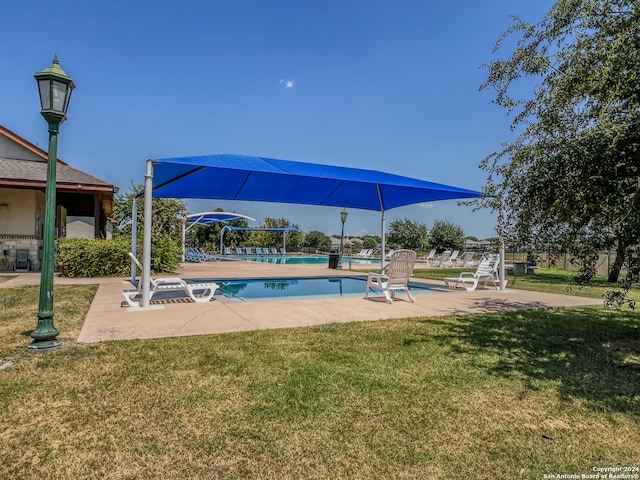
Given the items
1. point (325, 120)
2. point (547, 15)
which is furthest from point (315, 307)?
point (325, 120)

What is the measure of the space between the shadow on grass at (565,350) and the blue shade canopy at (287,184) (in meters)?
4.33

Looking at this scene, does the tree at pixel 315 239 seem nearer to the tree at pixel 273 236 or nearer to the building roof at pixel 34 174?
the tree at pixel 273 236

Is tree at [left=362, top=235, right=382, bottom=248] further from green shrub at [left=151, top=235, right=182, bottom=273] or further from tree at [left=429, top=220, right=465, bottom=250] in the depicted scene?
green shrub at [left=151, top=235, right=182, bottom=273]

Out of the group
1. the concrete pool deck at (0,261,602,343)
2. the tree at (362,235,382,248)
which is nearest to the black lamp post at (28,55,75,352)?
the concrete pool deck at (0,261,602,343)

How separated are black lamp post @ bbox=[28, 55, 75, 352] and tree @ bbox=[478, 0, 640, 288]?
5.25 metres

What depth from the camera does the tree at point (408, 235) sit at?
3956 cm

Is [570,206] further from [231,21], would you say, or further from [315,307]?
[231,21]

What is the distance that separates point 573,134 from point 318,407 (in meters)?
4.03

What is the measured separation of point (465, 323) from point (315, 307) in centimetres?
252

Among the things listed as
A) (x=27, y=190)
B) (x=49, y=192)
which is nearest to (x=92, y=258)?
(x=27, y=190)

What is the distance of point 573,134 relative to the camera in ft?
14.4

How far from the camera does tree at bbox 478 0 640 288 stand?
12.3ft

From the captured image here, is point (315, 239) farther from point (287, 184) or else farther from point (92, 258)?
point (287, 184)

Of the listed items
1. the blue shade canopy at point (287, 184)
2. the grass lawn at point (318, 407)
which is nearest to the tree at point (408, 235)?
the blue shade canopy at point (287, 184)
